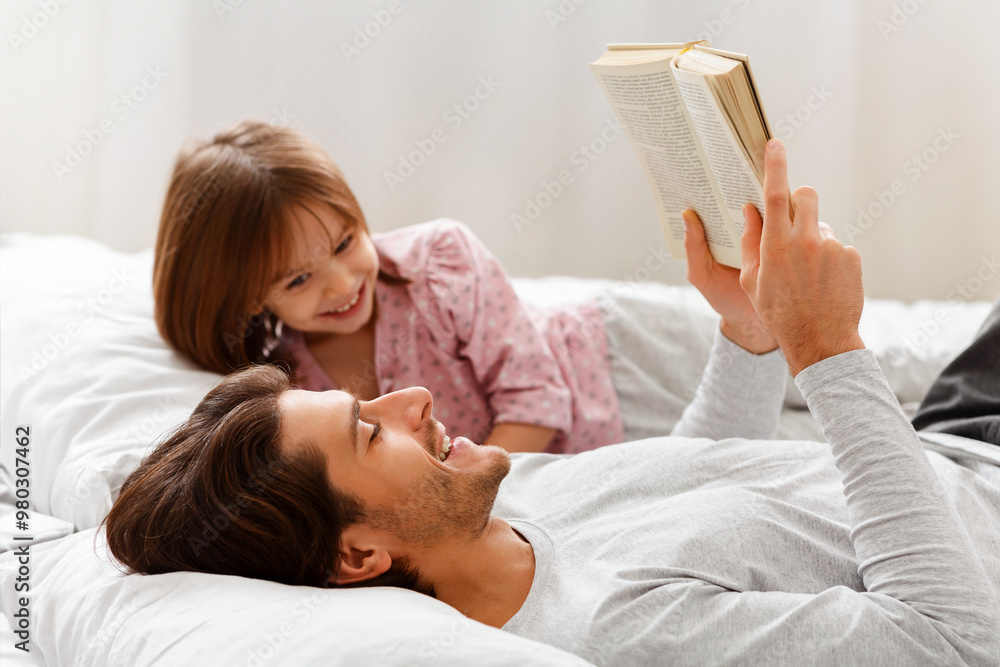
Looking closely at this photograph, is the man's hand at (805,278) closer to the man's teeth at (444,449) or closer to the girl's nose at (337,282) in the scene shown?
the man's teeth at (444,449)

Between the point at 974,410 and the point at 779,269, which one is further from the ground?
the point at 779,269

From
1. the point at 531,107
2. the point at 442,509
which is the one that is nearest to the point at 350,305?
the point at 442,509

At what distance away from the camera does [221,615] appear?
28.8 inches

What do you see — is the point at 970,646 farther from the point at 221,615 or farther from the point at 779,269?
the point at 221,615

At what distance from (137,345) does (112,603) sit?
2.13 feet

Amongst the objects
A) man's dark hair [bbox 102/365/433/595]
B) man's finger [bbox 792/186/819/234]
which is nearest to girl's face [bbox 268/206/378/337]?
man's dark hair [bbox 102/365/433/595]

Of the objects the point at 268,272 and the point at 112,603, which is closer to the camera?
the point at 112,603

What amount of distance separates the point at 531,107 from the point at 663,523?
4.95 ft

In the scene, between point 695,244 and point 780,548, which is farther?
point 695,244

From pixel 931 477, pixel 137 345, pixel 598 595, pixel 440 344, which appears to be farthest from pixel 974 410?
pixel 137 345

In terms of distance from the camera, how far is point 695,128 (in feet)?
3.04

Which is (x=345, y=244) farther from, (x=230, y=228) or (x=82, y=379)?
(x=82, y=379)

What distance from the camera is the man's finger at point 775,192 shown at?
2.68 ft

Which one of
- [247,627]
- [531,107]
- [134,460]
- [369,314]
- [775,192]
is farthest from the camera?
[531,107]
